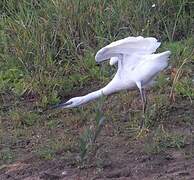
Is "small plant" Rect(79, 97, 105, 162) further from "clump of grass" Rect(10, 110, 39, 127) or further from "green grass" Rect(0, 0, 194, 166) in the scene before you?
"clump of grass" Rect(10, 110, 39, 127)

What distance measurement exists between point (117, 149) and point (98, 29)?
7.45ft

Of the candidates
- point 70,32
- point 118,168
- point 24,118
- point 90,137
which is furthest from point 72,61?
point 118,168

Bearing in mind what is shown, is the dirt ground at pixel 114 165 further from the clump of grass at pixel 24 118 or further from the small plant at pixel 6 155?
the clump of grass at pixel 24 118

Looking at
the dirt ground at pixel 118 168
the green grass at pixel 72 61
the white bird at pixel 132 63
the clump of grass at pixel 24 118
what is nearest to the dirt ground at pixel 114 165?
the dirt ground at pixel 118 168

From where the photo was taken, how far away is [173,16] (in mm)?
7371

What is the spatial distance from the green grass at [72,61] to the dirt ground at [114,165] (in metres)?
0.18

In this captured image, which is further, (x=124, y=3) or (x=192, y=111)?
(x=124, y=3)

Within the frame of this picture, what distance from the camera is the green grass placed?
19.0 feet

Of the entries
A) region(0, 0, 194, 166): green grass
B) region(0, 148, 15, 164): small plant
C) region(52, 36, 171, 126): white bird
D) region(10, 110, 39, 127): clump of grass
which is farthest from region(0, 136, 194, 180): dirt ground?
region(10, 110, 39, 127): clump of grass

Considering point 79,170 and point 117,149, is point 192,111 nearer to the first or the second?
point 117,149

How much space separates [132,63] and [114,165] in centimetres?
119

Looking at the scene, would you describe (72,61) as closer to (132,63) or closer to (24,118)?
(24,118)

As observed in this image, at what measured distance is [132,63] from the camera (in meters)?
5.77

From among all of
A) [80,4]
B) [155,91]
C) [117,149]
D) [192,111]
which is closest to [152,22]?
[80,4]
